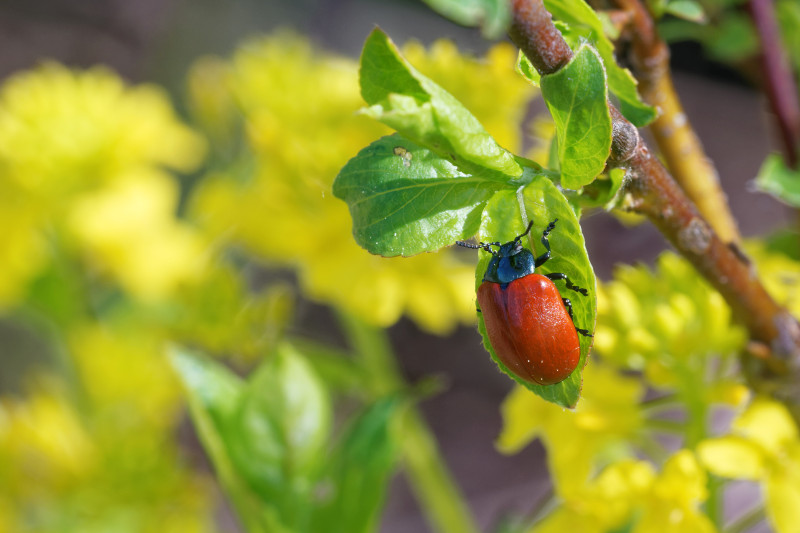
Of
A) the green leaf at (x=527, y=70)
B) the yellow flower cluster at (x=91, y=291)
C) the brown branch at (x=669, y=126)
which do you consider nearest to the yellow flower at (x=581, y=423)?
the brown branch at (x=669, y=126)

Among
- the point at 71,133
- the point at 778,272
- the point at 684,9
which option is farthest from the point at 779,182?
the point at 71,133

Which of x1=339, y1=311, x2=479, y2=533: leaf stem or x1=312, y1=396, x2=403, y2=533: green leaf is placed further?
x1=339, y1=311, x2=479, y2=533: leaf stem

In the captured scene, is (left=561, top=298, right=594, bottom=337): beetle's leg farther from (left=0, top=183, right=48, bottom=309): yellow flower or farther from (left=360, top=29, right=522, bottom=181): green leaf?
(left=0, top=183, right=48, bottom=309): yellow flower

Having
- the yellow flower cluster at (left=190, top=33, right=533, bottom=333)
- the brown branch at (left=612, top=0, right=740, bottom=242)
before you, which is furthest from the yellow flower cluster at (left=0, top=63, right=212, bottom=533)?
the brown branch at (left=612, top=0, right=740, bottom=242)

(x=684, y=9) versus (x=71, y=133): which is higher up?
(x=71, y=133)

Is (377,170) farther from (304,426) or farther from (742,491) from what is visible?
(742,491)

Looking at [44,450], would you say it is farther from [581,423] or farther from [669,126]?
[669,126]

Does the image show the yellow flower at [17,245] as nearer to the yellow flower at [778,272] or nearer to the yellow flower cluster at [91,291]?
the yellow flower cluster at [91,291]
